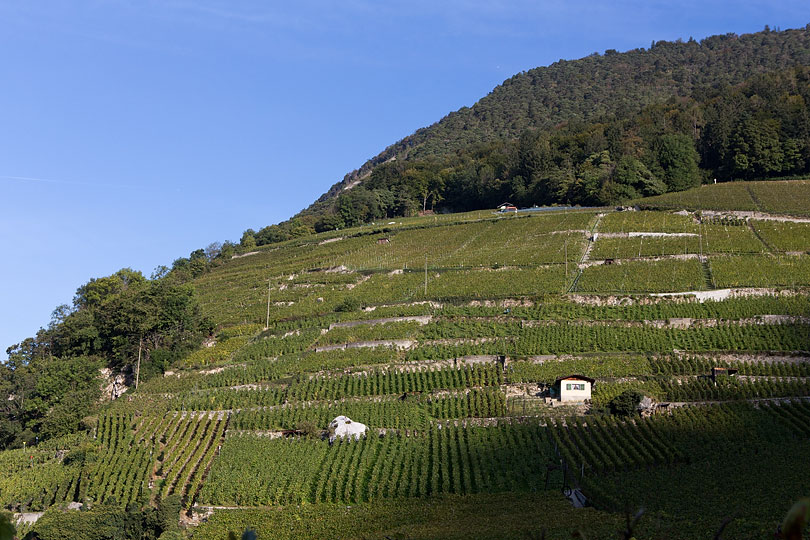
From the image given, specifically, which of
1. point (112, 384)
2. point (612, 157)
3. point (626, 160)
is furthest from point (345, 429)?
point (612, 157)

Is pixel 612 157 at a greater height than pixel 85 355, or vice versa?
pixel 612 157

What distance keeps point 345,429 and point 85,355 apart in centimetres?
2888

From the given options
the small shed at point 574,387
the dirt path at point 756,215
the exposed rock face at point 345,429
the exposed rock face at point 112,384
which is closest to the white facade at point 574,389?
the small shed at point 574,387

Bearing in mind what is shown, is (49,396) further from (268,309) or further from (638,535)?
(638,535)

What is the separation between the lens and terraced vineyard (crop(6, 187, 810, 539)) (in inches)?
1271

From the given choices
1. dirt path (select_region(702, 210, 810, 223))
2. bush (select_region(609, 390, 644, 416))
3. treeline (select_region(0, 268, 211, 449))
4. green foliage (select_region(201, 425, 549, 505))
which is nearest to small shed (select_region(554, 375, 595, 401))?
bush (select_region(609, 390, 644, 416))

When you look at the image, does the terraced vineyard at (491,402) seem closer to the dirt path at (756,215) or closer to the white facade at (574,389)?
the white facade at (574,389)

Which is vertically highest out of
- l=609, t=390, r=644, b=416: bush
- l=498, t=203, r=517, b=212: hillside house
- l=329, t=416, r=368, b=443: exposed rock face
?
l=498, t=203, r=517, b=212: hillside house

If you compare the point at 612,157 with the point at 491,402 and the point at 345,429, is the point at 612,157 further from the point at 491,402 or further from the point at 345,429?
the point at 345,429

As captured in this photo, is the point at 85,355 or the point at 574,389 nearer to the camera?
the point at 574,389

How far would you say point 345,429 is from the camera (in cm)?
4078

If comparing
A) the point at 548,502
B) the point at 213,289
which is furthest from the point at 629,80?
the point at 548,502

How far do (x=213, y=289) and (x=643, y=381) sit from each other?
4703 centimetres

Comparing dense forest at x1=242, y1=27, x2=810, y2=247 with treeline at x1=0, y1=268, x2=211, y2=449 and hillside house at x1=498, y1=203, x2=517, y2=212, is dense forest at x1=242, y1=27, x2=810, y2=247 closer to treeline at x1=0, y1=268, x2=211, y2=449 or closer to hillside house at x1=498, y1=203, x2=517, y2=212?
hillside house at x1=498, y1=203, x2=517, y2=212
